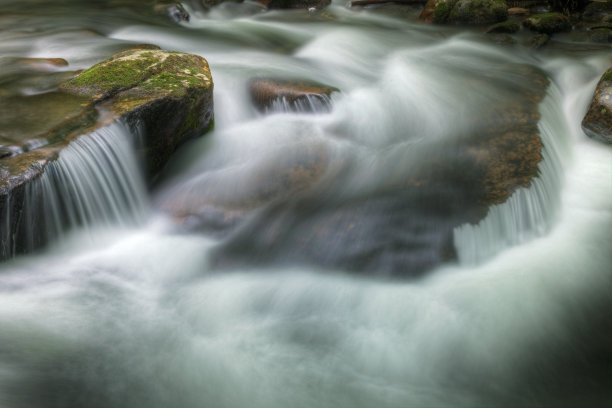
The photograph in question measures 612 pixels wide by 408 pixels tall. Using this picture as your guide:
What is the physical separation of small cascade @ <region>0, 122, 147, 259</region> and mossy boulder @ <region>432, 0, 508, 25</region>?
838 cm

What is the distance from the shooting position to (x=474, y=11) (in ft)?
29.9

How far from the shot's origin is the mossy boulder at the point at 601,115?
4918mm

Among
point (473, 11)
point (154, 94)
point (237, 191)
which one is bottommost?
point (237, 191)

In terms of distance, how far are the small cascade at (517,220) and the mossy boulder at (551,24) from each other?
18.2 feet

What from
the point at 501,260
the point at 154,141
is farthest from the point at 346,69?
the point at 501,260

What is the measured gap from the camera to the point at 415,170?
4.28 meters

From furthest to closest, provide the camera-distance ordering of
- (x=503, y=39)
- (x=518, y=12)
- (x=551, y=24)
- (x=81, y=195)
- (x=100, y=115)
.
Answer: (x=518, y=12) → (x=551, y=24) → (x=503, y=39) → (x=100, y=115) → (x=81, y=195)

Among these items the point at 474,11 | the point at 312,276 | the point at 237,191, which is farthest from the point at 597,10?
the point at 312,276

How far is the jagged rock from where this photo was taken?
359 inches

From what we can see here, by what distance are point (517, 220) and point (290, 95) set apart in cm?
293

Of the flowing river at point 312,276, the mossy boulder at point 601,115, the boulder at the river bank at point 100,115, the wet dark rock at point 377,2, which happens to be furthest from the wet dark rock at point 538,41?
the boulder at the river bank at point 100,115

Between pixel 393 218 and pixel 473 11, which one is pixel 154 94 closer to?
pixel 393 218

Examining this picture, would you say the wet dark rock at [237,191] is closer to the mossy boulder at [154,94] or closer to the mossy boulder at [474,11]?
the mossy boulder at [154,94]

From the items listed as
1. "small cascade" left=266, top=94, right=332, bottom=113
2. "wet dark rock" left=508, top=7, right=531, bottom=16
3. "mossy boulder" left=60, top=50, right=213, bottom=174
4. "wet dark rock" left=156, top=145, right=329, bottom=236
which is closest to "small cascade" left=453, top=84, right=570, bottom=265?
"wet dark rock" left=156, top=145, right=329, bottom=236
